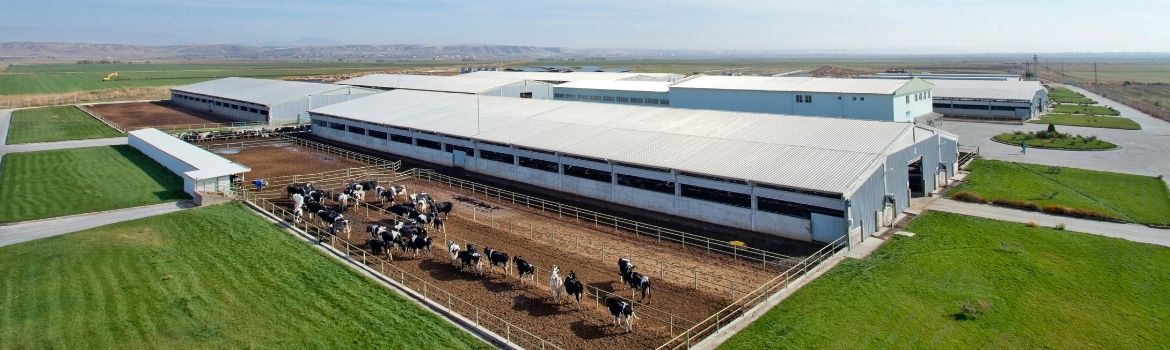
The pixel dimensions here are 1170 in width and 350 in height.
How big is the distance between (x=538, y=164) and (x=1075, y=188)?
32.0 m

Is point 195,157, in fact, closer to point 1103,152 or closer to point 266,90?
point 266,90

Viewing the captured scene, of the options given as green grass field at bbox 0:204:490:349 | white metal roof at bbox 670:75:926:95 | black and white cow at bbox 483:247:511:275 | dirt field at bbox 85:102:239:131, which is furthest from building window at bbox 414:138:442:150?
dirt field at bbox 85:102:239:131

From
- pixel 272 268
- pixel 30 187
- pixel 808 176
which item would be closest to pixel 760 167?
pixel 808 176

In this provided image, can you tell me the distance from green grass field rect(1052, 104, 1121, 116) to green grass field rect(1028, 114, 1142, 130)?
466 cm

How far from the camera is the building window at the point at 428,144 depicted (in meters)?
51.1

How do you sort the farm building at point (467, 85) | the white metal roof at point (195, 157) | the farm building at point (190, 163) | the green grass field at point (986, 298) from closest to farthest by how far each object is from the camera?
1. the green grass field at point (986, 298)
2. the farm building at point (190, 163)
3. the white metal roof at point (195, 157)
4. the farm building at point (467, 85)

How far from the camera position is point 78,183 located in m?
43.2

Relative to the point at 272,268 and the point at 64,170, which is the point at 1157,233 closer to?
the point at 272,268

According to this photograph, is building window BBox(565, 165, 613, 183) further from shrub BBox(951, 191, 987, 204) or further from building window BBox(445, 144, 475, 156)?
shrub BBox(951, 191, 987, 204)

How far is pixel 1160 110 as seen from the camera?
79.4m

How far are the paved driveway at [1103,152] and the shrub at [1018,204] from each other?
1616 centimetres

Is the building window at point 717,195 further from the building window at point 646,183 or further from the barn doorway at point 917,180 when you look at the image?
the barn doorway at point 917,180

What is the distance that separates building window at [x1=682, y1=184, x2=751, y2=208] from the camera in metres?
31.5

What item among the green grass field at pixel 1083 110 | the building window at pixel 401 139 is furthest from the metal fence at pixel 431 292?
the green grass field at pixel 1083 110
